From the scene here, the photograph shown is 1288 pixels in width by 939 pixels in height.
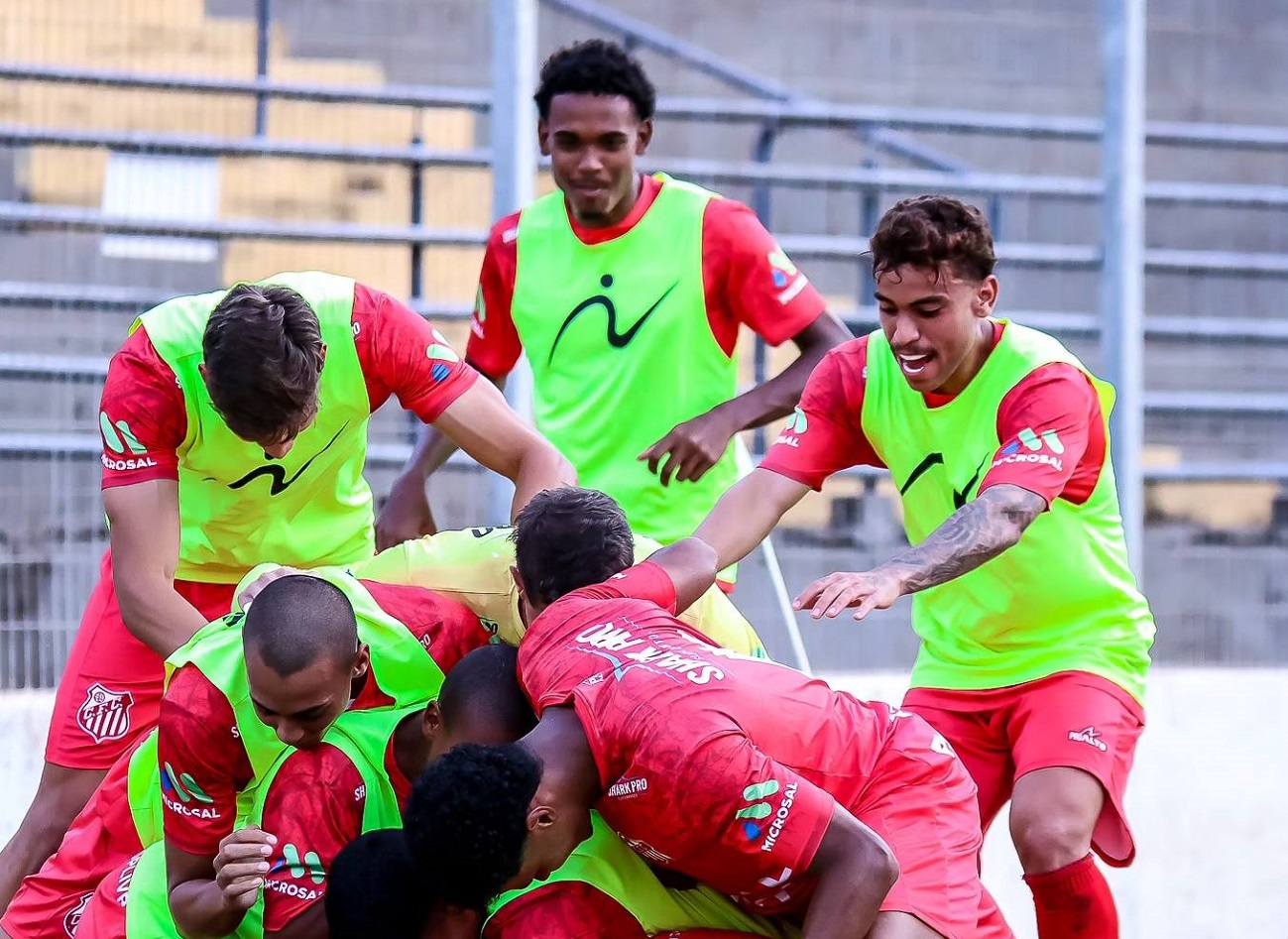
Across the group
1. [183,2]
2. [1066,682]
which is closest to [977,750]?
[1066,682]

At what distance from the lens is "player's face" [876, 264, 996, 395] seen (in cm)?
343

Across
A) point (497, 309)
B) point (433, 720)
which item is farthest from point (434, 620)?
point (497, 309)

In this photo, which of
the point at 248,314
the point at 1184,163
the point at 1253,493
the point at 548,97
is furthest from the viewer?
the point at 1184,163

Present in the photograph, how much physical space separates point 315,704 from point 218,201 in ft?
10.2

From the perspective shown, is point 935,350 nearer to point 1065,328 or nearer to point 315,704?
point 315,704

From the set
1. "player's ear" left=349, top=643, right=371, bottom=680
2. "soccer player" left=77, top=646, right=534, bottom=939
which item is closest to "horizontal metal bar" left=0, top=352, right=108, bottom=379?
"soccer player" left=77, top=646, right=534, bottom=939

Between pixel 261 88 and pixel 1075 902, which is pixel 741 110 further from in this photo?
pixel 1075 902

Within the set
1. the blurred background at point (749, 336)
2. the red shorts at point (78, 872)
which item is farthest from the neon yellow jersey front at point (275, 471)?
the blurred background at point (749, 336)

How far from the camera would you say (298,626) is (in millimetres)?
2889

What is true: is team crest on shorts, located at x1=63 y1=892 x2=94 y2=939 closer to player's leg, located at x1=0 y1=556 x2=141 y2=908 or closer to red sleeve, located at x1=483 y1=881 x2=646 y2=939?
player's leg, located at x1=0 y1=556 x2=141 y2=908

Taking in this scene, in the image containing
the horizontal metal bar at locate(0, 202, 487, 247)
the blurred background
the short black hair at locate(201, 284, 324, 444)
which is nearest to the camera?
the short black hair at locate(201, 284, 324, 444)

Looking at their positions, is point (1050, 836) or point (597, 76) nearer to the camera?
point (1050, 836)

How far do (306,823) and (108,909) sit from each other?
1.91ft

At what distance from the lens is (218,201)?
5598 millimetres
